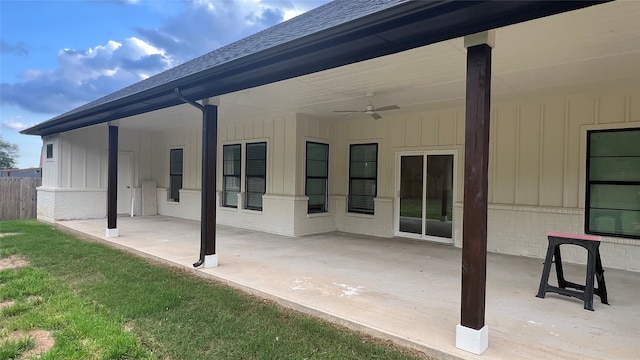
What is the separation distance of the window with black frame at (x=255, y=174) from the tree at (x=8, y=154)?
1384 inches

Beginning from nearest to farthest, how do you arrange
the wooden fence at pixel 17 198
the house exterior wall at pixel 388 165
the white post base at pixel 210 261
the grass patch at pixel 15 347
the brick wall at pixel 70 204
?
the grass patch at pixel 15 347
the white post base at pixel 210 261
the house exterior wall at pixel 388 165
the brick wall at pixel 70 204
the wooden fence at pixel 17 198

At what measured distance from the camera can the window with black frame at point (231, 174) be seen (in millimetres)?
9641

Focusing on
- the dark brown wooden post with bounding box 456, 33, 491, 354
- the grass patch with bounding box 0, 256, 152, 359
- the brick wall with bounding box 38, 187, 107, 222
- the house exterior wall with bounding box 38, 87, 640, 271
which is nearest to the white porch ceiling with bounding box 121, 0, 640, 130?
the house exterior wall with bounding box 38, 87, 640, 271

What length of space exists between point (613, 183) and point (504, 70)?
2.85 m

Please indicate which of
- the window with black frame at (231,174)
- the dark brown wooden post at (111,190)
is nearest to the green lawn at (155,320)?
the dark brown wooden post at (111,190)

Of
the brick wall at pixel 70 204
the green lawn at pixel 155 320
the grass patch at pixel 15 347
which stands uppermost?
the brick wall at pixel 70 204

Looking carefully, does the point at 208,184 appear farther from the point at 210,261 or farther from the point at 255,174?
the point at 255,174

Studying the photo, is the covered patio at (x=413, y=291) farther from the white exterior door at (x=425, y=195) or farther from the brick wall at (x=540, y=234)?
the white exterior door at (x=425, y=195)

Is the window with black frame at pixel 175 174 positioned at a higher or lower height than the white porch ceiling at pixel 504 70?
lower

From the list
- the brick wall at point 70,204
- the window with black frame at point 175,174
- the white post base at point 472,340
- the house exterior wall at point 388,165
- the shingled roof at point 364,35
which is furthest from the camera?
the window with black frame at point 175,174

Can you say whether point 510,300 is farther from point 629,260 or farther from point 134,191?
point 134,191

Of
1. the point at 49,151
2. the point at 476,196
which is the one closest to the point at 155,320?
the point at 476,196

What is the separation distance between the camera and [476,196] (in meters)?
2.78

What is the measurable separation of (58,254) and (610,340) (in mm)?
7549
